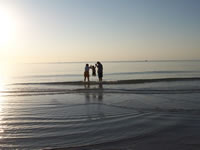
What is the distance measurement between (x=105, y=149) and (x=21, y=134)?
300 centimetres

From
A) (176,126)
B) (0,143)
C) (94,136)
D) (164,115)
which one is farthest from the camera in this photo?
(164,115)

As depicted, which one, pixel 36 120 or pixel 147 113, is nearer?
pixel 36 120

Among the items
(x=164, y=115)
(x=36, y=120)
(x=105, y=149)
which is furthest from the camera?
(x=164, y=115)

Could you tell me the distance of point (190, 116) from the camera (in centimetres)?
989

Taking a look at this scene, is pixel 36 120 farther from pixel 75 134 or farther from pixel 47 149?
pixel 47 149

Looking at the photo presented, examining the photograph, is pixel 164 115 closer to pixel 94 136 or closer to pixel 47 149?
pixel 94 136

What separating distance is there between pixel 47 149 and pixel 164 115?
5.82 metres

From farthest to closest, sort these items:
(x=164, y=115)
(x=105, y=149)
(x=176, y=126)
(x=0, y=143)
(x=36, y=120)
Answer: (x=164, y=115) < (x=36, y=120) < (x=176, y=126) < (x=0, y=143) < (x=105, y=149)

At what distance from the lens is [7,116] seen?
10273 millimetres

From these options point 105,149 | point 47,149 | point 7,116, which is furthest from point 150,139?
point 7,116

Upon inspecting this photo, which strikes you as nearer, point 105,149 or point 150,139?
point 105,149

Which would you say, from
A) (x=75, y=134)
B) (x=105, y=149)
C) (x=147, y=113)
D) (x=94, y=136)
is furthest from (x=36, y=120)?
(x=147, y=113)

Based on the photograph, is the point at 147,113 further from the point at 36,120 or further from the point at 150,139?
the point at 36,120

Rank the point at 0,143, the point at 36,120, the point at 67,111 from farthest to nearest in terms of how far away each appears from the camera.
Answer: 1. the point at 67,111
2. the point at 36,120
3. the point at 0,143
